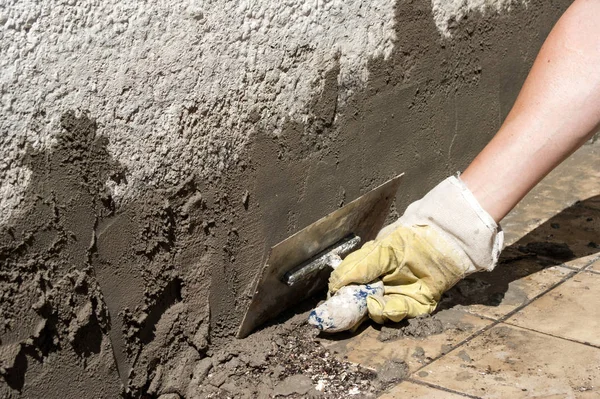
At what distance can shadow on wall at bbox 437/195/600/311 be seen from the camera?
2.69 meters

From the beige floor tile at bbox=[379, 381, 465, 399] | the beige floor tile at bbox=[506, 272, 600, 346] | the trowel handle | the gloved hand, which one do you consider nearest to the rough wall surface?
the trowel handle

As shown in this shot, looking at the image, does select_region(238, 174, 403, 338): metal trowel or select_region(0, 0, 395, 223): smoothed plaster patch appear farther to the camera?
select_region(238, 174, 403, 338): metal trowel

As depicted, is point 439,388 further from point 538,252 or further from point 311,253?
point 538,252

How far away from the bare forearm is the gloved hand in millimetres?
68

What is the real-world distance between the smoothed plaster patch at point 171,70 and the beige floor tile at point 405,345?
67cm

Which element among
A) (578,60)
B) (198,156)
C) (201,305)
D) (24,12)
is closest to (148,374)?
(201,305)

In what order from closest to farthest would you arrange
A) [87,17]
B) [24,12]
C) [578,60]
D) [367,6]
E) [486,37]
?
[24,12], [87,17], [578,60], [367,6], [486,37]

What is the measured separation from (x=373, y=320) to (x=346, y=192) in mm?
473

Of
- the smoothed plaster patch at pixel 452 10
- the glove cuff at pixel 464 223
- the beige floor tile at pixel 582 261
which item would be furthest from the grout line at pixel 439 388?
the smoothed plaster patch at pixel 452 10

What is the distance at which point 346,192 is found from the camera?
9.04 feet

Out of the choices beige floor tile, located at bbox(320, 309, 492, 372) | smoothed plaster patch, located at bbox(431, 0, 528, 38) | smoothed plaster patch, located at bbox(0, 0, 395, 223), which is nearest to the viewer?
smoothed plaster patch, located at bbox(0, 0, 395, 223)

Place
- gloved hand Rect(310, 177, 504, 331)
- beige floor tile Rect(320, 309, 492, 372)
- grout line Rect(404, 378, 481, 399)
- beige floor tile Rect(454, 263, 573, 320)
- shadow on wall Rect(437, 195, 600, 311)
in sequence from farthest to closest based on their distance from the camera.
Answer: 1. shadow on wall Rect(437, 195, 600, 311)
2. beige floor tile Rect(454, 263, 573, 320)
3. gloved hand Rect(310, 177, 504, 331)
4. beige floor tile Rect(320, 309, 492, 372)
5. grout line Rect(404, 378, 481, 399)

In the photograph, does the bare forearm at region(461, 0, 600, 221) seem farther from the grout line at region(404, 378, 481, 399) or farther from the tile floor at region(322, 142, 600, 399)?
the grout line at region(404, 378, 481, 399)

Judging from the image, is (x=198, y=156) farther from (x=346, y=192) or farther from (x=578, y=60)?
(x=578, y=60)
